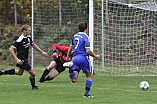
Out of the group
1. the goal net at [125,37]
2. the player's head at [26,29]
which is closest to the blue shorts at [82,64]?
the player's head at [26,29]

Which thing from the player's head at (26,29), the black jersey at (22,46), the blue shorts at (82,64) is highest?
→ the player's head at (26,29)

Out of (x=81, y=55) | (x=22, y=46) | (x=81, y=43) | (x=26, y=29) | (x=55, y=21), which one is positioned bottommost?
(x=81, y=55)

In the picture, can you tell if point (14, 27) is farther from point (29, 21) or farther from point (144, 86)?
point (144, 86)

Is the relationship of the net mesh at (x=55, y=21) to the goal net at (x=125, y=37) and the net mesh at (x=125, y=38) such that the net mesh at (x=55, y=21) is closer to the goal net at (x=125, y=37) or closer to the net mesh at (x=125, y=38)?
the net mesh at (x=125, y=38)

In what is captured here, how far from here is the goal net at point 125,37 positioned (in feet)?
50.4

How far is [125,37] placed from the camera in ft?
55.9

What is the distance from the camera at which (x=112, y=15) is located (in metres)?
16.2

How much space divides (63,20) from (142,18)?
259 inches

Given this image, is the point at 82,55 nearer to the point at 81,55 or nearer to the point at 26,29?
the point at 81,55

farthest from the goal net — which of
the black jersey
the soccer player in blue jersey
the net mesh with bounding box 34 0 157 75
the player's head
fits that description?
the soccer player in blue jersey

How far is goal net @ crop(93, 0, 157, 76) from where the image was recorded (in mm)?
15375

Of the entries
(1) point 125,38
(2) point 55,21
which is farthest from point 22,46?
(2) point 55,21

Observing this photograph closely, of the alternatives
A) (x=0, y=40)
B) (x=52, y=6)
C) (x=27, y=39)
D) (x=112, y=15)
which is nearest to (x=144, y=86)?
(x=27, y=39)

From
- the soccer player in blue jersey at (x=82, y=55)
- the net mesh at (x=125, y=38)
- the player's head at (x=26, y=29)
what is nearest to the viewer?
the soccer player in blue jersey at (x=82, y=55)
